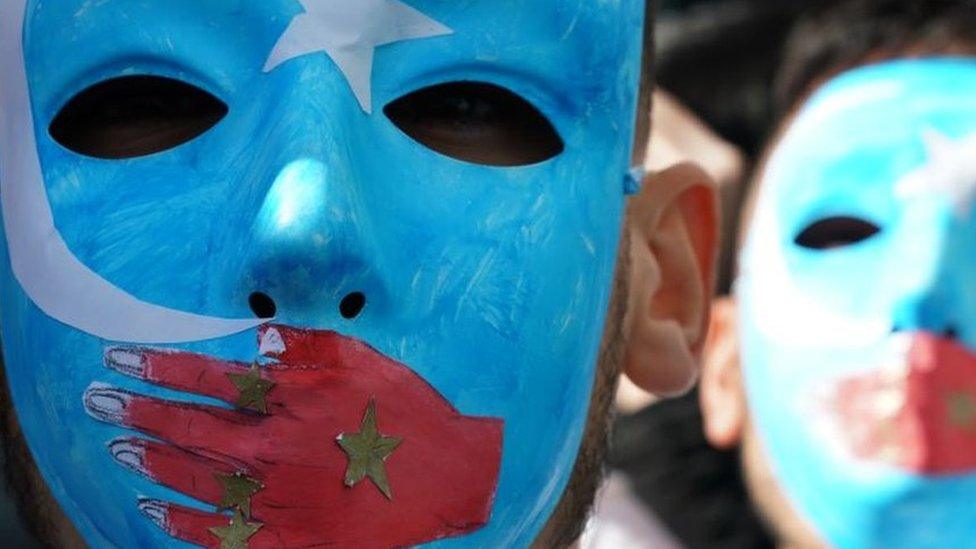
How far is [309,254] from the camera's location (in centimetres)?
176

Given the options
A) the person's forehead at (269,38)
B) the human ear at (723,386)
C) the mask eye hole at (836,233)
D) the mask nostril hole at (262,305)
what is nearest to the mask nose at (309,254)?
the mask nostril hole at (262,305)

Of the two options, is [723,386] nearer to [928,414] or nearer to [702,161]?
[928,414]

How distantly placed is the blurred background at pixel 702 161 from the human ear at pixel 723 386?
0.71 feet

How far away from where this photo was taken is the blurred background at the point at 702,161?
3.91 m

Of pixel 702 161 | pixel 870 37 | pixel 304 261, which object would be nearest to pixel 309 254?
pixel 304 261

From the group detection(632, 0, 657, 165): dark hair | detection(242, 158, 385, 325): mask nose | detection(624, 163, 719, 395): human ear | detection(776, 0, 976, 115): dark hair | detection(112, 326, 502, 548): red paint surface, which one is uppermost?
detection(776, 0, 976, 115): dark hair

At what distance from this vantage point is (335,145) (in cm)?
184

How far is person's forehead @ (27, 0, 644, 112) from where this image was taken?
1.92 m

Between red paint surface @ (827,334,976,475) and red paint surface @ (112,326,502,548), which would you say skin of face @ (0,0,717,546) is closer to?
red paint surface @ (112,326,502,548)

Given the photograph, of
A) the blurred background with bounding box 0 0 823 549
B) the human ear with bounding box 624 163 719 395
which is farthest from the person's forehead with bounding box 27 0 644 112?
the blurred background with bounding box 0 0 823 549

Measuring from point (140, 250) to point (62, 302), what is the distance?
12 centimetres

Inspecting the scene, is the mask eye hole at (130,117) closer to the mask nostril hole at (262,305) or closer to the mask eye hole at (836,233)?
the mask nostril hole at (262,305)

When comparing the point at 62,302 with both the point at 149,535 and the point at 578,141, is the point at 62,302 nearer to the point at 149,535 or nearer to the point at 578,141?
the point at 149,535

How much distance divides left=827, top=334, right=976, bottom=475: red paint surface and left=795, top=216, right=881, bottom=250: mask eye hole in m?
0.26
